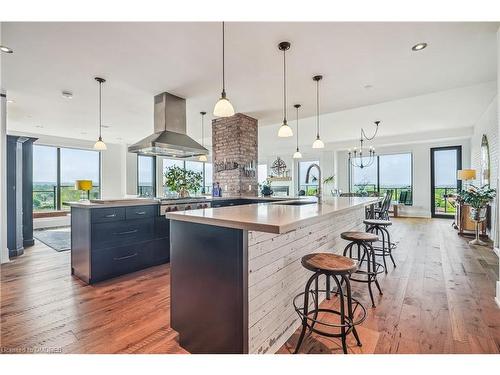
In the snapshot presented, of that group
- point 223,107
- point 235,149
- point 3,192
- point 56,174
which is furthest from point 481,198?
point 56,174

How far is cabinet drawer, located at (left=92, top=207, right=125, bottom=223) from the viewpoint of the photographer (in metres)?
2.99

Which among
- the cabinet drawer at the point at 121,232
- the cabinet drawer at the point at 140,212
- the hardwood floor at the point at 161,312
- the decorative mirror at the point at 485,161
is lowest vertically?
the hardwood floor at the point at 161,312

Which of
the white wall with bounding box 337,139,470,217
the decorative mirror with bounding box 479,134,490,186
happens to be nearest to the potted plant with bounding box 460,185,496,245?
the decorative mirror with bounding box 479,134,490,186

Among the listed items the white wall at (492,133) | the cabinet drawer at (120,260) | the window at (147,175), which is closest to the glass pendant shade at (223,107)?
the cabinet drawer at (120,260)

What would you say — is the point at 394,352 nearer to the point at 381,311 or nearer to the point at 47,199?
the point at 381,311

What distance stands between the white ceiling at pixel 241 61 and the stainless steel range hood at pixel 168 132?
8.4 inches

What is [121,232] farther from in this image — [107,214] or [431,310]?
[431,310]

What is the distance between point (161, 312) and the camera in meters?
2.29

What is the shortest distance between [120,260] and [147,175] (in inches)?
255

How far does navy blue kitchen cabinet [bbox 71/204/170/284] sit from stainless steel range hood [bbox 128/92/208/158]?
1.00 m

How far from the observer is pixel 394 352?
1.71 m

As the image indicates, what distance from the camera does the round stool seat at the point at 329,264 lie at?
5.31 feet

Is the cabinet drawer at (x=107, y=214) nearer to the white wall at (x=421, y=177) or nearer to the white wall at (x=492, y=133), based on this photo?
the white wall at (x=492, y=133)

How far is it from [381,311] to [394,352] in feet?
2.01
